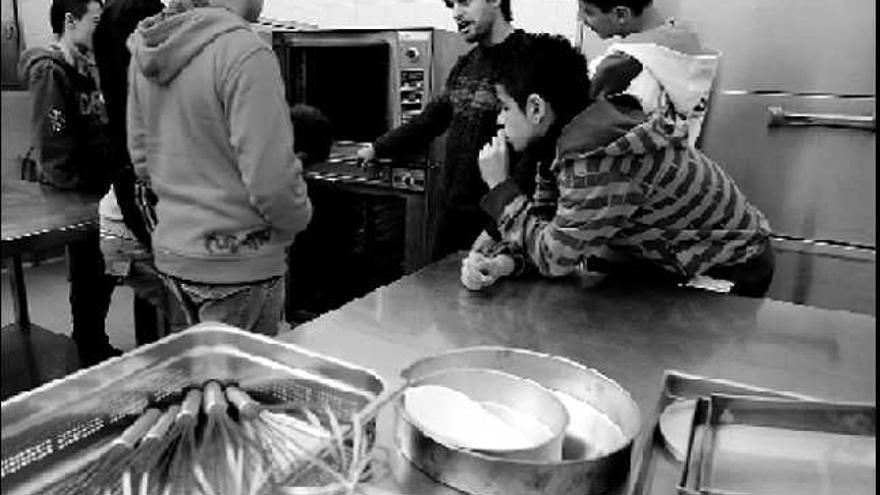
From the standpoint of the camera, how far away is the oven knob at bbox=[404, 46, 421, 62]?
96.9 inches

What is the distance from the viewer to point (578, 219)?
4.12 ft

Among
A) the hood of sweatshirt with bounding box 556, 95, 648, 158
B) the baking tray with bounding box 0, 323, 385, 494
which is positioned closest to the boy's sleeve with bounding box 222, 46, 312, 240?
the hood of sweatshirt with bounding box 556, 95, 648, 158

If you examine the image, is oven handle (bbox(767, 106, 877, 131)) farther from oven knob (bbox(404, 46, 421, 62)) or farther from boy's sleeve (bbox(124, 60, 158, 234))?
boy's sleeve (bbox(124, 60, 158, 234))

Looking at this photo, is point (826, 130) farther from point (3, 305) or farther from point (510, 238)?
point (3, 305)

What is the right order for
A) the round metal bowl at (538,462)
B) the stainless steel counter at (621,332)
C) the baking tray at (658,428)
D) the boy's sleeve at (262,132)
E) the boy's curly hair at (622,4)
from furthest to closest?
the boy's curly hair at (622,4)
the boy's sleeve at (262,132)
the stainless steel counter at (621,332)
the baking tray at (658,428)
the round metal bowl at (538,462)

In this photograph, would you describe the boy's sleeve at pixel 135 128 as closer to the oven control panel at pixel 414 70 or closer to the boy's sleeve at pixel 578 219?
the boy's sleeve at pixel 578 219

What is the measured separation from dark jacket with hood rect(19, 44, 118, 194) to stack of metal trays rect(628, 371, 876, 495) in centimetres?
194

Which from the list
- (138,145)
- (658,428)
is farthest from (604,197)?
(138,145)

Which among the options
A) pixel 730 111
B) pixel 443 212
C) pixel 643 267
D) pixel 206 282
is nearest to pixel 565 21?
pixel 730 111

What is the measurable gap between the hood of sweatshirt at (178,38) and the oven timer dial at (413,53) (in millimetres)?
1048

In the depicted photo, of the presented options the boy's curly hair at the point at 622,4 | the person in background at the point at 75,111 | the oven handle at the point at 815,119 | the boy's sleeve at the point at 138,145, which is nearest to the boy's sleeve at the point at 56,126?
the person in background at the point at 75,111

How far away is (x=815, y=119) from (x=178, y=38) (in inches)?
72.6

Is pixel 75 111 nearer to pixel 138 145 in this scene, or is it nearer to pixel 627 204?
pixel 138 145

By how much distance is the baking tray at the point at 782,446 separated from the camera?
2.30ft
